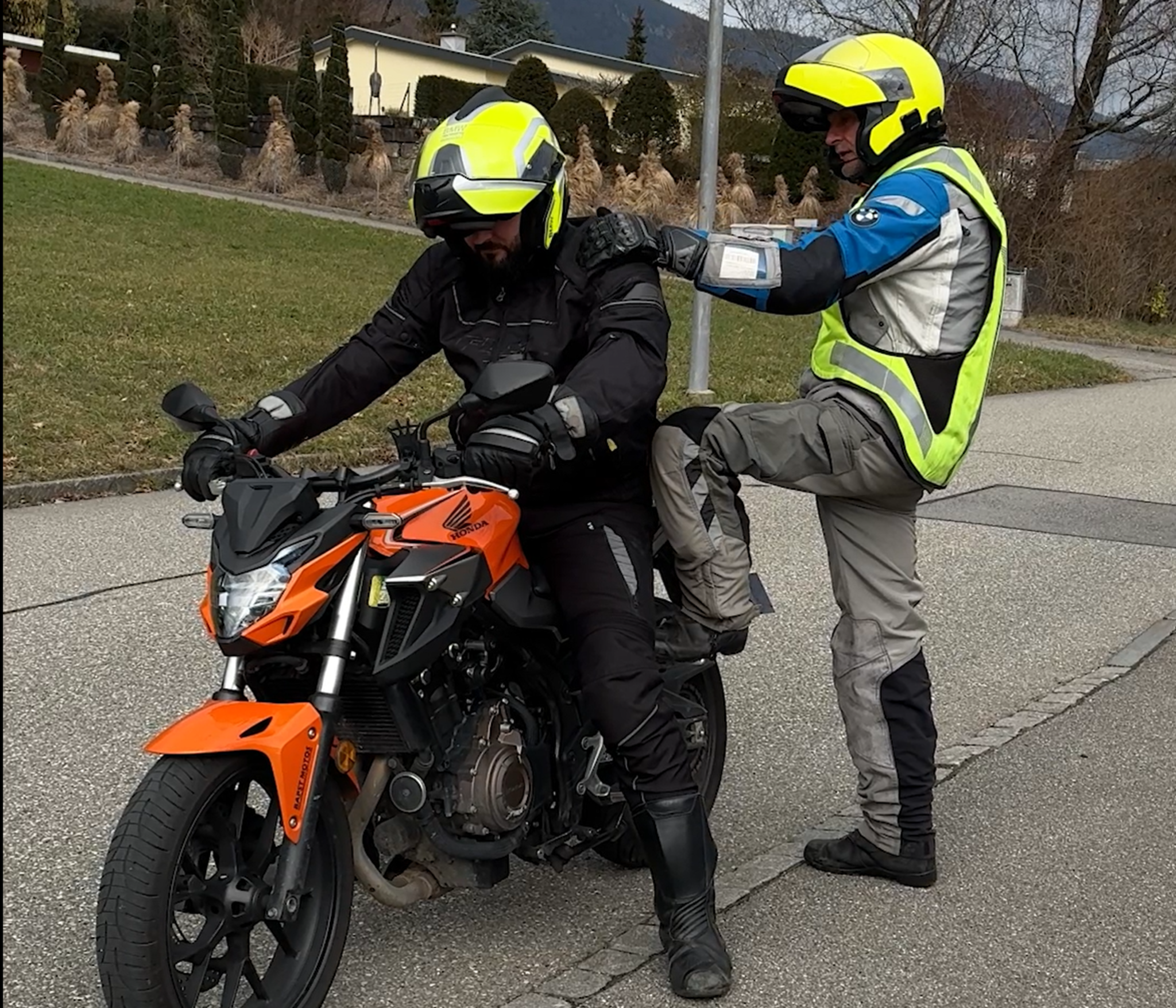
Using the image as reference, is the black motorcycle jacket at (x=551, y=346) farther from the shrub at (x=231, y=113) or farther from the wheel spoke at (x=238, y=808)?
the shrub at (x=231, y=113)

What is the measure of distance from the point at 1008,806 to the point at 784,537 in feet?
13.2

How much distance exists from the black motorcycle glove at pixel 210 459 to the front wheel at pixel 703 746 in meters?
1.32

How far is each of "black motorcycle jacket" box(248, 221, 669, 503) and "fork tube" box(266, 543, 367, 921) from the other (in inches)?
25.3

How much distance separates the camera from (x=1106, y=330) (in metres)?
26.2

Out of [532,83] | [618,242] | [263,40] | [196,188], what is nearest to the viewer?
[618,242]

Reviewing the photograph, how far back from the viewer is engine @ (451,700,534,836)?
334 cm

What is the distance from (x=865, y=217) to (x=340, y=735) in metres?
1.77

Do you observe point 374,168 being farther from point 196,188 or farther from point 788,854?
point 788,854

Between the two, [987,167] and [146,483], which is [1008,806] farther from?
[987,167]

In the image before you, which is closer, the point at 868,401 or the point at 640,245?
the point at 640,245

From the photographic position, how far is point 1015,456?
40.4 feet

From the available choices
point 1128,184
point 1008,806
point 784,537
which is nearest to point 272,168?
point 1128,184

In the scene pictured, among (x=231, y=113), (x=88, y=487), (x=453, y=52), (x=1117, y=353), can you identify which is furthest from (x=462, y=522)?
(x=453, y=52)

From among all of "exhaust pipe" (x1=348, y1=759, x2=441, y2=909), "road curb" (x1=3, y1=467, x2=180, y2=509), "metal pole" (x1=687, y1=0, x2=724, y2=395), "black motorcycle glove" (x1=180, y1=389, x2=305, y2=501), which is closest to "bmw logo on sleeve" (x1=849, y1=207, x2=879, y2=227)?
"black motorcycle glove" (x1=180, y1=389, x2=305, y2=501)
